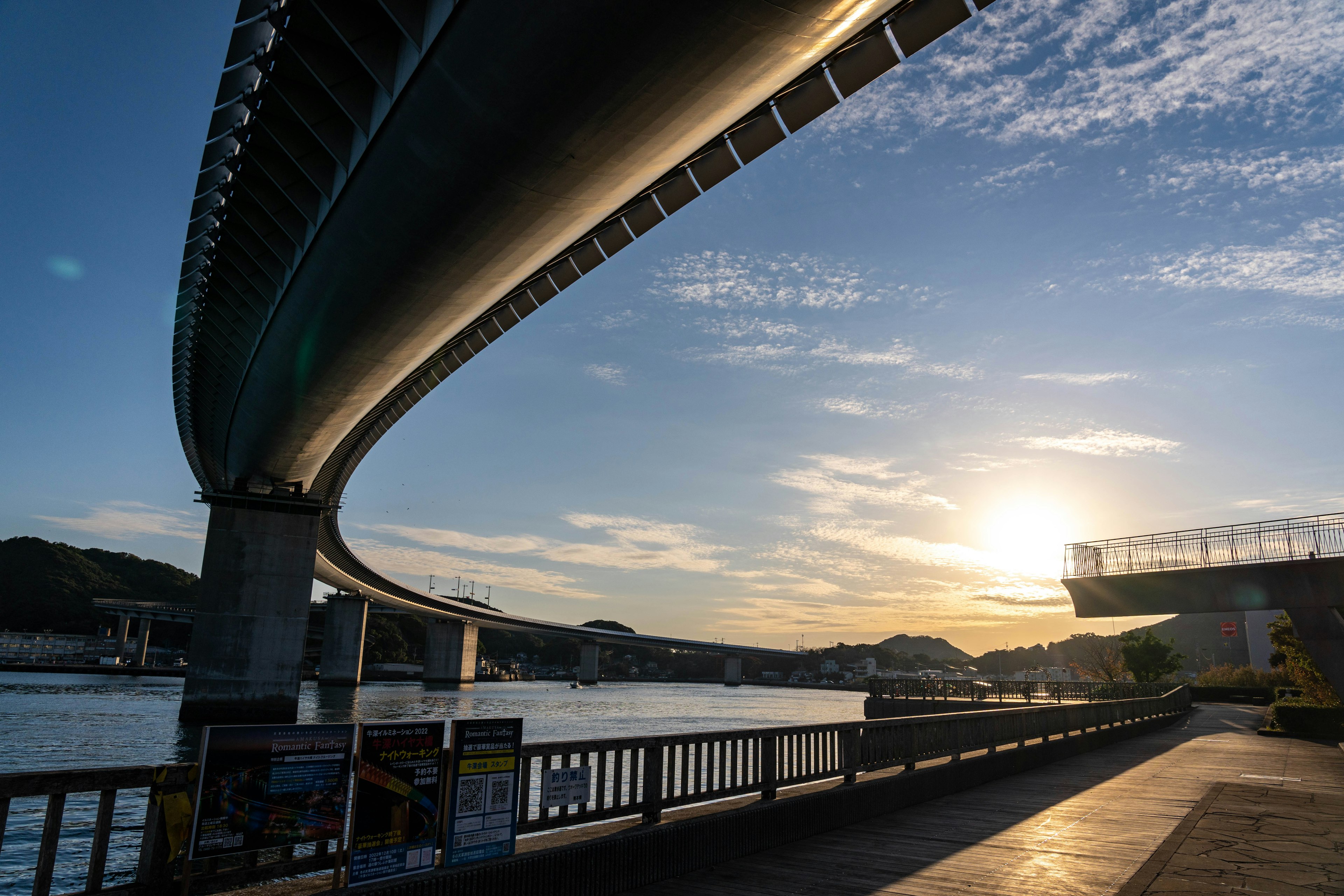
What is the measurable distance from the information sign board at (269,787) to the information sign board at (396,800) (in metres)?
0.12

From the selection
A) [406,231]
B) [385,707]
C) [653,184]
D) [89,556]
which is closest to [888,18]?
[653,184]

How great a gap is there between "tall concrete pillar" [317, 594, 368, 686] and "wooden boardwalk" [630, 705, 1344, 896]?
105319mm

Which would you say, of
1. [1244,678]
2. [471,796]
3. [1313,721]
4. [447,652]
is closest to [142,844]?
[471,796]

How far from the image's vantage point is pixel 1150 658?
211 feet

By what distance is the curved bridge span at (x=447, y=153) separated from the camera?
1151 centimetres

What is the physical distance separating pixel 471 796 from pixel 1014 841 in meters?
6.28

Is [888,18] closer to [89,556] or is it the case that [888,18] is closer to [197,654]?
[197,654]

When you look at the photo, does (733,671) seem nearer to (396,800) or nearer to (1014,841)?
(1014,841)

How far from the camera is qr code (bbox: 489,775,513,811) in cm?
612

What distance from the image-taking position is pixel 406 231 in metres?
17.2

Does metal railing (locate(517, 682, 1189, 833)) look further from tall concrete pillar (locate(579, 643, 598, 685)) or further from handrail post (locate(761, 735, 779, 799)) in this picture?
tall concrete pillar (locate(579, 643, 598, 685))

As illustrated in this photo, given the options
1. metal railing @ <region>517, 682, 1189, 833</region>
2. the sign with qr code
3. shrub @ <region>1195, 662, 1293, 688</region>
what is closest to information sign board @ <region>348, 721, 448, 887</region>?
the sign with qr code

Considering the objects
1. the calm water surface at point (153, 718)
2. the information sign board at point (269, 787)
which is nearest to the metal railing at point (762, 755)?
the information sign board at point (269, 787)

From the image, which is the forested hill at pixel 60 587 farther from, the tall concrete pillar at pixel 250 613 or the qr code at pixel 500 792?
the qr code at pixel 500 792
